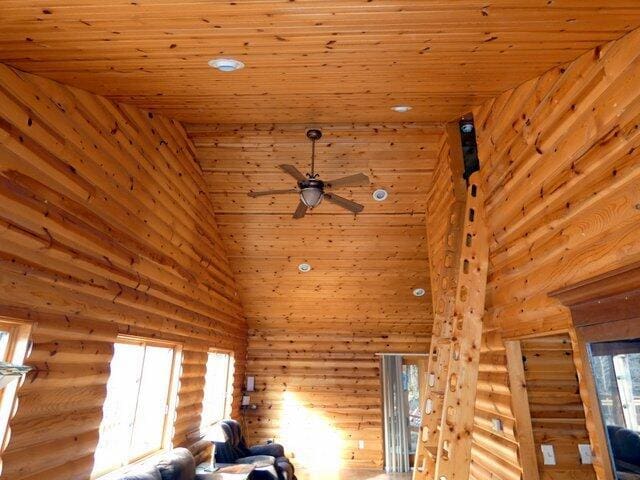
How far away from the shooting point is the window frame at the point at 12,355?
253 centimetres

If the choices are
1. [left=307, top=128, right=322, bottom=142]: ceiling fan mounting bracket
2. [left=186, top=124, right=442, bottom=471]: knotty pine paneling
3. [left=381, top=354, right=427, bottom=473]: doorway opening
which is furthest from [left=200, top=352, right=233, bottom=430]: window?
[left=307, top=128, right=322, bottom=142]: ceiling fan mounting bracket

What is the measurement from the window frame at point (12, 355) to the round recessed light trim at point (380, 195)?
14.9 ft

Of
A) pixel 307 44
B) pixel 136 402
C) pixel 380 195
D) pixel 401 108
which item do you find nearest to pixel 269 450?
pixel 136 402

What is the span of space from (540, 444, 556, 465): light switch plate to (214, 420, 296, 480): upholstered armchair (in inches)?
158

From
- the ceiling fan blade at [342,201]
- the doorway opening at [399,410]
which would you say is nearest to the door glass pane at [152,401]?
the ceiling fan blade at [342,201]

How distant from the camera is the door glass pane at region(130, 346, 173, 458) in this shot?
4672 mm

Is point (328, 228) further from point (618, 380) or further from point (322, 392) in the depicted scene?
point (618, 380)

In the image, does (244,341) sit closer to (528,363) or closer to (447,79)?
(528,363)

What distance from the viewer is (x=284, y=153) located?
5613 mm

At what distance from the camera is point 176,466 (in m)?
4.37

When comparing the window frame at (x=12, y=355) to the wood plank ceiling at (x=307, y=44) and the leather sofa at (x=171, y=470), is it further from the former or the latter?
the wood plank ceiling at (x=307, y=44)

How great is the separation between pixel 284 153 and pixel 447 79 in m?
2.83

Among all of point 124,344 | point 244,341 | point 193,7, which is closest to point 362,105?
point 193,7

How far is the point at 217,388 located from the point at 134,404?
3.30 meters
